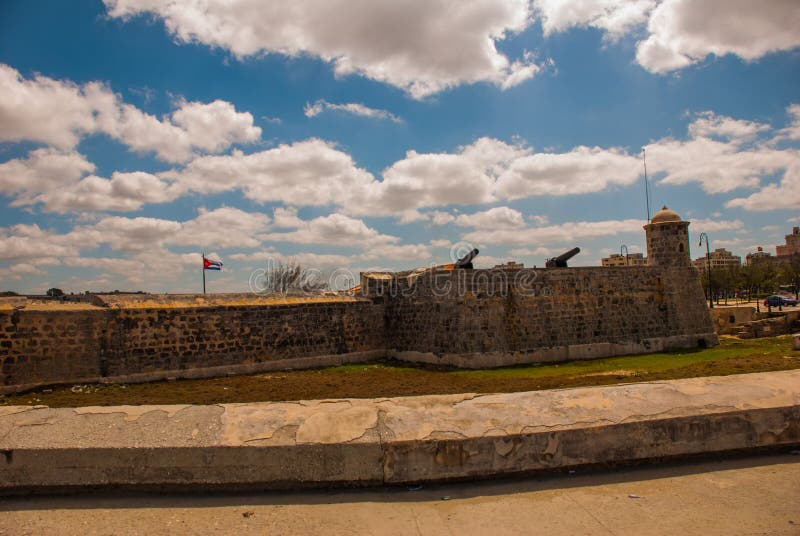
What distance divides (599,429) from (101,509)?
8.85 feet

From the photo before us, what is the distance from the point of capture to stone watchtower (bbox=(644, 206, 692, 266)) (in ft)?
57.4

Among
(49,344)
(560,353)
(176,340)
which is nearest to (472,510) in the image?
(176,340)

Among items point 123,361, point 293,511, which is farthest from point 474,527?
point 123,361

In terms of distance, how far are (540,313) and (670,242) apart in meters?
6.61

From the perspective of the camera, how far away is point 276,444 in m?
2.55

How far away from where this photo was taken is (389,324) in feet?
53.8

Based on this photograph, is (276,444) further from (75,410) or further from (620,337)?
(620,337)

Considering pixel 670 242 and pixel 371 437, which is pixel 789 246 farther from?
pixel 371 437

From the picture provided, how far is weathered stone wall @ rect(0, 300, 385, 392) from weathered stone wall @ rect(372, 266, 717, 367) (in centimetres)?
183

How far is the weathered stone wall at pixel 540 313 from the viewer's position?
14.2 meters

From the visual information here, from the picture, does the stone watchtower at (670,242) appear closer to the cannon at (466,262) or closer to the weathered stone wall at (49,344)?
the cannon at (466,262)

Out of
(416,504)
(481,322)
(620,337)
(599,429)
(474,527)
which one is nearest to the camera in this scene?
(474,527)

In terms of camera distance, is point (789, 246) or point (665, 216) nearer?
point (665, 216)

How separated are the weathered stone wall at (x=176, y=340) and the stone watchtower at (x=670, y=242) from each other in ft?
35.1
